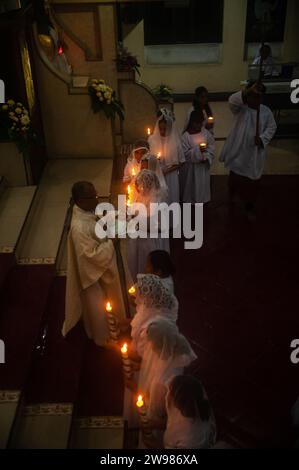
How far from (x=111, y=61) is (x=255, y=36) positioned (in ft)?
22.6

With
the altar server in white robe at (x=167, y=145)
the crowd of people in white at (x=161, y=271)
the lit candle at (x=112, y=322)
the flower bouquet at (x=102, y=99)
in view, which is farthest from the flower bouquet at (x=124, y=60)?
the lit candle at (x=112, y=322)

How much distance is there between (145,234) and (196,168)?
7.21 ft

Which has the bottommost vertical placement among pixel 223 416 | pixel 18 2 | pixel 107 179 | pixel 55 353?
pixel 223 416

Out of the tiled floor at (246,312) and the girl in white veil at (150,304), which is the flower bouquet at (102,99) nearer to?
the tiled floor at (246,312)

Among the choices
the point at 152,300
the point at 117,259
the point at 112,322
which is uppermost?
the point at 152,300

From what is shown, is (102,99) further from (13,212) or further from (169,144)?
(13,212)

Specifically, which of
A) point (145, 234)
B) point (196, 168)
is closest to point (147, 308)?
point (145, 234)

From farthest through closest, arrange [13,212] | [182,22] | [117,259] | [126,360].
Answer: [182,22] → [13,212] → [117,259] → [126,360]

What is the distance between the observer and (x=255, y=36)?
535 inches

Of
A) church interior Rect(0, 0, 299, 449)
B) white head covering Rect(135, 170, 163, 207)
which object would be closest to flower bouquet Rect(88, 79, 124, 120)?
church interior Rect(0, 0, 299, 449)

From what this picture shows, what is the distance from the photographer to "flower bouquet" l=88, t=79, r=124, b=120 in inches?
304

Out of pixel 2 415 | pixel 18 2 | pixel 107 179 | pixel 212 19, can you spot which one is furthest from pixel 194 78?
pixel 2 415

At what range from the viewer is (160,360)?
3832mm
